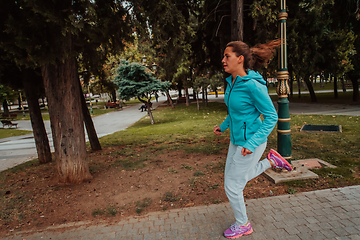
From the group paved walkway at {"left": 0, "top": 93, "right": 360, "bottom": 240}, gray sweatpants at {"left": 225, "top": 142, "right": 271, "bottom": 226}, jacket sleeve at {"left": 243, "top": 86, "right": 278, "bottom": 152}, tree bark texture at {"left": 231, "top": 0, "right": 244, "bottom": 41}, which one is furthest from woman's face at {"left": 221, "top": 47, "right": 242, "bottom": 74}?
tree bark texture at {"left": 231, "top": 0, "right": 244, "bottom": 41}

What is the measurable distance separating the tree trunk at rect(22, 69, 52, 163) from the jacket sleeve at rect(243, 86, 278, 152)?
20.1 feet

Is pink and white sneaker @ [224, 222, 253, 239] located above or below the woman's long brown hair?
below

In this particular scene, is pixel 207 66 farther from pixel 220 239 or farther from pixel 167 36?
pixel 220 239

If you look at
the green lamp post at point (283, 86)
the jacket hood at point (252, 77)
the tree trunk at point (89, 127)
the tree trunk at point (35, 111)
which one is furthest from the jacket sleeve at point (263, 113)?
the tree trunk at point (89, 127)

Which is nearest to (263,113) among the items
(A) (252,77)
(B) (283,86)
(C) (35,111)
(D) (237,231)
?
(A) (252,77)

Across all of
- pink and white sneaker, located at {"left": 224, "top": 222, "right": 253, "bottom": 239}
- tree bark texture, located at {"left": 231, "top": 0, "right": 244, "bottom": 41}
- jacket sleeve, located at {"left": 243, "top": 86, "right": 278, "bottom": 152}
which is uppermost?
tree bark texture, located at {"left": 231, "top": 0, "right": 244, "bottom": 41}

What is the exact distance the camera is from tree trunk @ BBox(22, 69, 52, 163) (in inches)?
249

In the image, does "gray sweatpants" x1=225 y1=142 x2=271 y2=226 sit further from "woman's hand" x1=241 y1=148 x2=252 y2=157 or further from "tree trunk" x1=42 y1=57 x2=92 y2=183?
"tree trunk" x1=42 y1=57 x2=92 y2=183

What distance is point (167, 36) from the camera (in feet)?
21.0

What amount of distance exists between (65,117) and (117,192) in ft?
5.71

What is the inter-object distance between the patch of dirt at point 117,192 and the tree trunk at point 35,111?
2.94 feet

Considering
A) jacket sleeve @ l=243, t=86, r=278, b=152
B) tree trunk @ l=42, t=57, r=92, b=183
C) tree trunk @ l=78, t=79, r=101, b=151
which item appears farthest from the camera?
tree trunk @ l=78, t=79, r=101, b=151

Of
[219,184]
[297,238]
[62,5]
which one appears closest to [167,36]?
[62,5]

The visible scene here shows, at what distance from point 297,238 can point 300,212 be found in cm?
61
